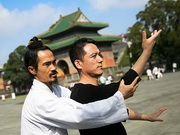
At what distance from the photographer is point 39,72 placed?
218 centimetres

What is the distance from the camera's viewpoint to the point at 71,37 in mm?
A: 34688

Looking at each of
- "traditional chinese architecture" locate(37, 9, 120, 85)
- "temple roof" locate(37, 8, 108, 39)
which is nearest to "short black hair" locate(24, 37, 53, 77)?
"traditional chinese architecture" locate(37, 9, 120, 85)

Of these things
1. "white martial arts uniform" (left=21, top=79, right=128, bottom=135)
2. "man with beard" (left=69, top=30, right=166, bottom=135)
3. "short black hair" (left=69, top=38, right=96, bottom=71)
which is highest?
"short black hair" (left=69, top=38, right=96, bottom=71)

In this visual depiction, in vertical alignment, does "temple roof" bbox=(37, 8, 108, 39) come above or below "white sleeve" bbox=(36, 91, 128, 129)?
above

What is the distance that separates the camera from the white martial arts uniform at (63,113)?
Answer: 1708mm

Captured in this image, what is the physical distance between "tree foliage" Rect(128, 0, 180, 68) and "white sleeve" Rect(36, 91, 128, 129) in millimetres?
31018

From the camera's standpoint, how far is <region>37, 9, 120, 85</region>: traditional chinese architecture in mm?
33531

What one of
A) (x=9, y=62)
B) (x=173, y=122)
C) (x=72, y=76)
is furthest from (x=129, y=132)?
(x=9, y=62)

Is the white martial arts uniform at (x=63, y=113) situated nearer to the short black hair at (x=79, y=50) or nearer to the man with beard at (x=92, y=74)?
the man with beard at (x=92, y=74)

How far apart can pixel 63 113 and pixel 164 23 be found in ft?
104

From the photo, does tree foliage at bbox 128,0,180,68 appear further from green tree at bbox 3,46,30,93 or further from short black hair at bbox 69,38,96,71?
short black hair at bbox 69,38,96,71

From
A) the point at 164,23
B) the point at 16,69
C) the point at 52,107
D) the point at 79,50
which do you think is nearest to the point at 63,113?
the point at 52,107

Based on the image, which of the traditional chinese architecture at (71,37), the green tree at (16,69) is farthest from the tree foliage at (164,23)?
the green tree at (16,69)

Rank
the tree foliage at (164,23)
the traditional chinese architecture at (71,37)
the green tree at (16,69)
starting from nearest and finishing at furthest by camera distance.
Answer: the tree foliage at (164,23)
the traditional chinese architecture at (71,37)
the green tree at (16,69)
